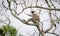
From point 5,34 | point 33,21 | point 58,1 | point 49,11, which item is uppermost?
point 58,1

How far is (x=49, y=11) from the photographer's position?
8.68 feet

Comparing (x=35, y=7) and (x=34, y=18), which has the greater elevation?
(x=35, y=7)

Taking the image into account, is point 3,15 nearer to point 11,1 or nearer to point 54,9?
point 11,1

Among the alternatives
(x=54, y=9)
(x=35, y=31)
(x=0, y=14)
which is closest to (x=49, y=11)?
(x=54, y=9)

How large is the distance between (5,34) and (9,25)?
0.58 feet

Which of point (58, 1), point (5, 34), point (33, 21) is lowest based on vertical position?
A: point (5, 34)

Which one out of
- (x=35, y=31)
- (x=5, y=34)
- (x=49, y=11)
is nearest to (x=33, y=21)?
(x=35, y=31)

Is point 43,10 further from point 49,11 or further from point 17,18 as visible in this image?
point 17,18

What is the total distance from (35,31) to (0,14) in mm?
706

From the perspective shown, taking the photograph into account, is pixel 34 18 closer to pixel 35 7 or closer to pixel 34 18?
pixel 34 18

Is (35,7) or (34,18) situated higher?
(35,7)

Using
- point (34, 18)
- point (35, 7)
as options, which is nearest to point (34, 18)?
point (34, 18)

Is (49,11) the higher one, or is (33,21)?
(49,11)

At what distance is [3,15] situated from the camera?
2.60m
